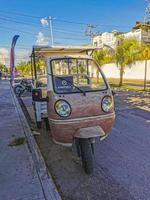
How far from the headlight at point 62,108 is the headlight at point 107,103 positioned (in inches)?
25.8

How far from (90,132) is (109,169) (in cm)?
78

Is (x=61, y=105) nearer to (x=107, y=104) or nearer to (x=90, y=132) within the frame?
(x=90, y=132)

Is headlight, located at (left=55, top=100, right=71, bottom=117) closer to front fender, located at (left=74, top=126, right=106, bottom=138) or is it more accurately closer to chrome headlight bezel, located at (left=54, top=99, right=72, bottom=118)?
chrome headlight bezel, located at (left=54, top=99, right=72, bottom=118)

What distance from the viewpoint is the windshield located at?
4719mm

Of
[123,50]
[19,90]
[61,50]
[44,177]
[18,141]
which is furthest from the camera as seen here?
[123,50]

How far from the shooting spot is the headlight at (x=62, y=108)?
422 centimetres

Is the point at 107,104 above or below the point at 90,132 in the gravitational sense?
above

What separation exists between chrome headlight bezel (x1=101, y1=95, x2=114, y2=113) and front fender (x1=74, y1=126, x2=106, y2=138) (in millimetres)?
386

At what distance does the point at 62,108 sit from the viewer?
4238 mm

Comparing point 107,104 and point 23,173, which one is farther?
point 107,104

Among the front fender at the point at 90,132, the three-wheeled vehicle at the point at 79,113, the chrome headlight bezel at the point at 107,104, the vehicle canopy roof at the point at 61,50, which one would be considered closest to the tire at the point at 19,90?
the vehicle canopy roof at the point at 61,50

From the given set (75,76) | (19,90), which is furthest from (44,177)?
(19,90)

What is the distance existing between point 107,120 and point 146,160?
1058 mm

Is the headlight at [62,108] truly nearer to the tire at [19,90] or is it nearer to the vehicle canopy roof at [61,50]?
the vehicle canopy roof at [61,50]
